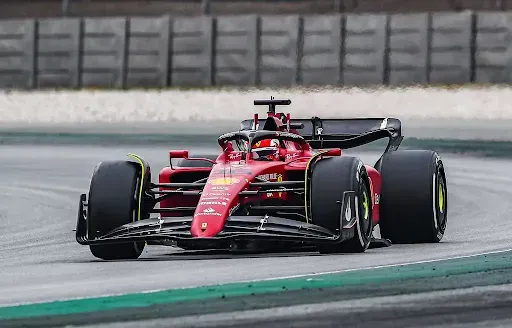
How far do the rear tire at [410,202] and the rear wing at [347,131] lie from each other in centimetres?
111

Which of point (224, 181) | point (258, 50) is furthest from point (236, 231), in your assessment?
point (258, 50)

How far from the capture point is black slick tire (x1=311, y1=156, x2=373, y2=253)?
9922 mm

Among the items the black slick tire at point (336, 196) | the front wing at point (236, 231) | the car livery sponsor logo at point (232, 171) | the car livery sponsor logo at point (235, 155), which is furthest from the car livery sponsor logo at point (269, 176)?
the front wing at point (236, 231)

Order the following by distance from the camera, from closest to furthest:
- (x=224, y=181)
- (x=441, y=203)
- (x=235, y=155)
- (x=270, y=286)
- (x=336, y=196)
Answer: (x=270, y=286) → (x=336, y=196) → (x=224, y=181) → (x=235, y=155) → (x=441, y=203)

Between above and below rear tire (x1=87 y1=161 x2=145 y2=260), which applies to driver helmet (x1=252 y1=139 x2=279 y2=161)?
above

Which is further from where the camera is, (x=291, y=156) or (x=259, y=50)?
(x=259, y=50)

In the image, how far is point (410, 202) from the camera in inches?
445

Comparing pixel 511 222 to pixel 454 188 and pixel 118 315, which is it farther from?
pixel 118 315

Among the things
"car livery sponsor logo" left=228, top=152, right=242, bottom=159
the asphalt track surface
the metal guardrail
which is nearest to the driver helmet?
"car livery sponsor logo" left=228, top=152, right=242, bottom=159

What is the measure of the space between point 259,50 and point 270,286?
67.6ft

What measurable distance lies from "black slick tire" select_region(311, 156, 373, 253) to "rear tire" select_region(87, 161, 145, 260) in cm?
137

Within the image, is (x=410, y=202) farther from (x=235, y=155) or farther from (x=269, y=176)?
(x=235, y=155)

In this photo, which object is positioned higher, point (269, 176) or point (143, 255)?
point (269, 176)

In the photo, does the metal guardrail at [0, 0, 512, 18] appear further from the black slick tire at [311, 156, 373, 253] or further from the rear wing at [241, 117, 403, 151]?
the black slick tire at [311, 156, 373, 253]
